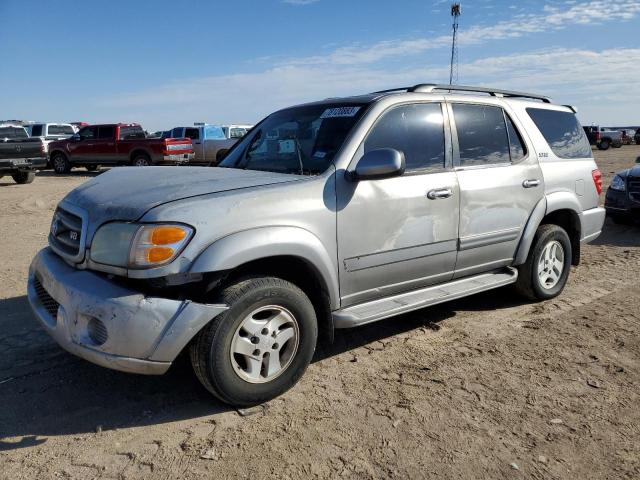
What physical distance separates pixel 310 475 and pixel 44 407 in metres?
1.69

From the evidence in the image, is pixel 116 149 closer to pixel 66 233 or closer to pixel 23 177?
pixel 23 177

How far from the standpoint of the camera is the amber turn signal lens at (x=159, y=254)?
2.85 meters

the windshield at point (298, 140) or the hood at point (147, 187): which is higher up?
the windshield at point (298, 140)

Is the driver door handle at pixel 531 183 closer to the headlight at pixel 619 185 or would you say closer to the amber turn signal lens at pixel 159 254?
the amber turn signal lens at pixel 159 254

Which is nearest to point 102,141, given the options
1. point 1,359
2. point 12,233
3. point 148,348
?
point 12,233

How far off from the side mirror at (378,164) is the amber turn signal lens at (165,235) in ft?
3.89

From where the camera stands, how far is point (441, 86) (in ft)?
14.3

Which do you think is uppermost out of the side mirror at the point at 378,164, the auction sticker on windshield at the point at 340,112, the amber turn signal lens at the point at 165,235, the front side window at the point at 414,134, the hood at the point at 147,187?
the auction sticker on windshield at the point at 340,112

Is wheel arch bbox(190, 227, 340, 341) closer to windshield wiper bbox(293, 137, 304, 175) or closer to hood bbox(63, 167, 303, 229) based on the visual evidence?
hood bbox(63, 167, 303, 229)

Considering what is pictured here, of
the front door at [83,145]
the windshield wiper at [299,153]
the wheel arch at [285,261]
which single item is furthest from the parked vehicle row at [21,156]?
the wheel arch at [285,261]

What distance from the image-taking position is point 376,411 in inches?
125

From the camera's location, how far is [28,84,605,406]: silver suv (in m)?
2.89

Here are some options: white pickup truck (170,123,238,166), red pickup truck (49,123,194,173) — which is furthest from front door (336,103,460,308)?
white pickup truck (170,123,238,166)

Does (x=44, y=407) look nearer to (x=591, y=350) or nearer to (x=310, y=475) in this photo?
(x=310, y=475)
